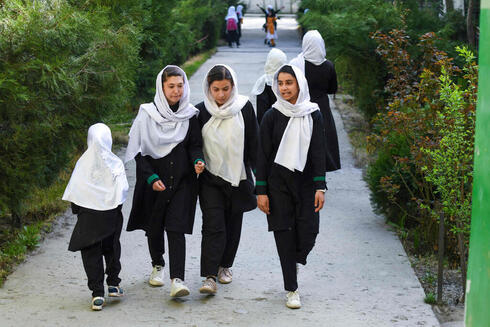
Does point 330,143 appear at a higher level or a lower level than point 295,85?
lower

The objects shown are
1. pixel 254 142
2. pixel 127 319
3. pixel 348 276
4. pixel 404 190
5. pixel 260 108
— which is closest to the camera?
pixel 127 319

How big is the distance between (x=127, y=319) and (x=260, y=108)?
311cm

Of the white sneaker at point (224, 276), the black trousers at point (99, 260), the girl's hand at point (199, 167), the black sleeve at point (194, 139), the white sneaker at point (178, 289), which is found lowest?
the white sneaker at point (224, 276)

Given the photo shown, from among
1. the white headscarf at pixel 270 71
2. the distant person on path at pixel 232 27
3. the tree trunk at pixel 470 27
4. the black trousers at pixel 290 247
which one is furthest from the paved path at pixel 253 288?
the distant person on path at pixel 232 27

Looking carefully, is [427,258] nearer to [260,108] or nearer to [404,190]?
[404,190]

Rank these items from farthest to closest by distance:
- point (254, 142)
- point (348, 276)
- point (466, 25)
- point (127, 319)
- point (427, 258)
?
point (466, 25), point (427, 258), point (348, 276), point (254, 142), point (127, 319)

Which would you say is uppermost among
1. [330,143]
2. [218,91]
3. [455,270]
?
[218,91]

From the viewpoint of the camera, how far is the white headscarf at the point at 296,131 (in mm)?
5137

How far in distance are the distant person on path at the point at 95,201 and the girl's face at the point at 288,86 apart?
116 cm

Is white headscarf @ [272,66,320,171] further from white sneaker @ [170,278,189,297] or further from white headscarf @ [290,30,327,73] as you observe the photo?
white headscarf @ [290,30,327,73]

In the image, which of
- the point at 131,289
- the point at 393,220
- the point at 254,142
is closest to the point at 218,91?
the point at 254,142

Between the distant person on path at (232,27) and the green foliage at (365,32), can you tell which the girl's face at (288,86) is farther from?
the distant person on path at (232,27)

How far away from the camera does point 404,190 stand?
688cm

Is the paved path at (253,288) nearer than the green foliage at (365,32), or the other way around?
the paved path at (253,288)
